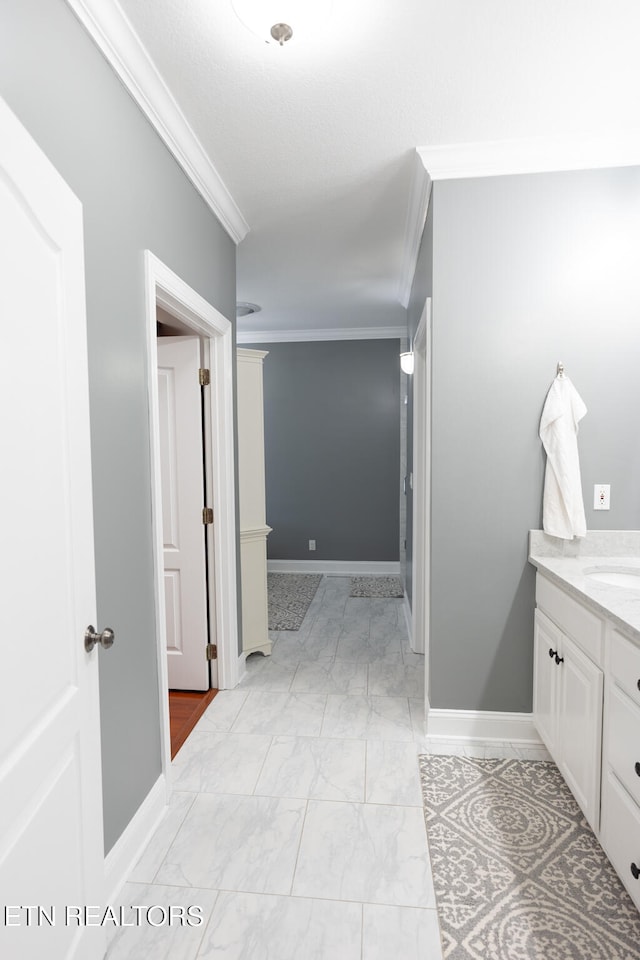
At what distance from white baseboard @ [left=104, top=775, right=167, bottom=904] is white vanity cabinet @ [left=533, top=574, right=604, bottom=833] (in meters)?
1.49

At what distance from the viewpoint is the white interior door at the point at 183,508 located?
109 inches

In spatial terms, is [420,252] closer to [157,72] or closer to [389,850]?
[157,72]

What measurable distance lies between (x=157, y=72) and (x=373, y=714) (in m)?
2.88

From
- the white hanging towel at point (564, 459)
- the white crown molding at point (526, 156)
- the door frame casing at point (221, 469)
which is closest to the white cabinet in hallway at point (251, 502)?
the door frame casing at point (221, 469)

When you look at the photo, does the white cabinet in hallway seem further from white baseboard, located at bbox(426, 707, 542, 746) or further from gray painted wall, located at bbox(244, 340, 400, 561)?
gray painted wall, located at bbox(244, 340, 400, 561)

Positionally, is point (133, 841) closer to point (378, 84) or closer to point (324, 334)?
point (378, 84)

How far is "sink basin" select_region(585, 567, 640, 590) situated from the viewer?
6.76ft

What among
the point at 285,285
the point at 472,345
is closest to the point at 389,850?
the point at 472,345

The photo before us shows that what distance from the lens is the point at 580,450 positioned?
7.43 feet

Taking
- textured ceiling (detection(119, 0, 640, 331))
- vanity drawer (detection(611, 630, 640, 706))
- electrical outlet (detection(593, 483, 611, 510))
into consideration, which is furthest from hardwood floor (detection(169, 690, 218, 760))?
textured ceiling (detection(119, 0, 640, 331))

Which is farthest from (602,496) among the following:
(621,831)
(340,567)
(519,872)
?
(340,567)

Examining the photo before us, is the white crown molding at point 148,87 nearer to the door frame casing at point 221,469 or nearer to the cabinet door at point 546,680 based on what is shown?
the door frame casing at point 221,469

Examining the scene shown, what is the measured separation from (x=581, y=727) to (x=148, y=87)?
8.57 feet

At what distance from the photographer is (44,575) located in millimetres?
1025
